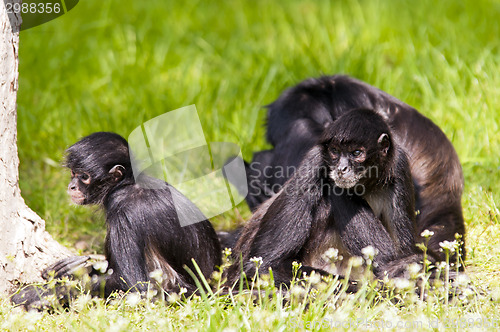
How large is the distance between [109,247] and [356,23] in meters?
7.22

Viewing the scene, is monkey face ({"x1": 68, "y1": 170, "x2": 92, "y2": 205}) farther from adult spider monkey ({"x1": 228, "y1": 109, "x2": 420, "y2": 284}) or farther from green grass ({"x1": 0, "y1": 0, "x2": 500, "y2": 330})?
adult spider monkey ({"x1": 228, "y1": 109, "x2": 420, "y2": 284})

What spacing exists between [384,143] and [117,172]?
7.38 ft

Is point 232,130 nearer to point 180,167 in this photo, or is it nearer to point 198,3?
point 180,167

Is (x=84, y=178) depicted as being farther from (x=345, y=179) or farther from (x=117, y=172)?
(x=345, y=179)

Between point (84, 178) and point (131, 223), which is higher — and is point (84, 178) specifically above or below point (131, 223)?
above

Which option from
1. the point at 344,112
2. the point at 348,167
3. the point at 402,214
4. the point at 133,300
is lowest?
the point at 402,214

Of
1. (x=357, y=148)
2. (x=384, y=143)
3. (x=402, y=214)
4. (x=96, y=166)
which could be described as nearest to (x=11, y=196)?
(x=96, y=166)

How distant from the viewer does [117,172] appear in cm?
561

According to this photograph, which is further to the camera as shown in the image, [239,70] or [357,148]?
[239,70]

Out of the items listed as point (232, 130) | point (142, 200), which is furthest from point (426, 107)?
point (142, 200)

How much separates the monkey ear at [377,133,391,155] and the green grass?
141cm

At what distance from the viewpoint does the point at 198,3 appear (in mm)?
12625

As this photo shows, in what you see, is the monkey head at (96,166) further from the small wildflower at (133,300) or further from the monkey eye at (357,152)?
the monkey eye at (357,152)

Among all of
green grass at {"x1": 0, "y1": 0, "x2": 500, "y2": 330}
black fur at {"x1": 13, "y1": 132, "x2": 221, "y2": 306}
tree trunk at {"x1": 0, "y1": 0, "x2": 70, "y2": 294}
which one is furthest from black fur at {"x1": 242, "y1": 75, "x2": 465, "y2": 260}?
tree trunk at {"x1": 0, "y1": 0, "x2": 70, "y2": 294}
